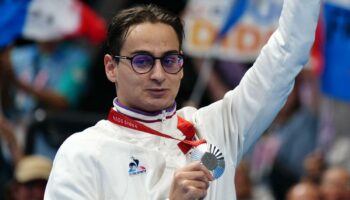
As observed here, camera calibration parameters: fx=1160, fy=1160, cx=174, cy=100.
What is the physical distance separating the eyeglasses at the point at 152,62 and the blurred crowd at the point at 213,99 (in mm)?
2970

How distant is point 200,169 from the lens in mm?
4383

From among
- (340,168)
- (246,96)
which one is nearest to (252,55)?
(340,168)

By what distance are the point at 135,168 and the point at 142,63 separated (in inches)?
17.0

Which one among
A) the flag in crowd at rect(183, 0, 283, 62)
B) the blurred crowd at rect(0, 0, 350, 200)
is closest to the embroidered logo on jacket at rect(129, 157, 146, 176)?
the blurred crowd at rect(0, 0, 350, 200)

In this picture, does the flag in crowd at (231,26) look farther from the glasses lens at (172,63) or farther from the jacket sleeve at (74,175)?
the jacket sleeve at (74,175)

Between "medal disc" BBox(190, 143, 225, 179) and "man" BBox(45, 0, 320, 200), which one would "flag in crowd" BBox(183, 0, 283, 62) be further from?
"medal disc" BBox(190, 143, 225, 179)

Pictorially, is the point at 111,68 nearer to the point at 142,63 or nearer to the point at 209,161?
the point at 142,63

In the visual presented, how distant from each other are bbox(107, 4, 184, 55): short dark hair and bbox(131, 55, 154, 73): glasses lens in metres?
0.13

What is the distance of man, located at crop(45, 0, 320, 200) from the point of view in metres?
4.69

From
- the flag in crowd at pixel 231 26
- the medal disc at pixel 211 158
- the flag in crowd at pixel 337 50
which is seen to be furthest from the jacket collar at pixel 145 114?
the flag in crowd at pixel 231 26

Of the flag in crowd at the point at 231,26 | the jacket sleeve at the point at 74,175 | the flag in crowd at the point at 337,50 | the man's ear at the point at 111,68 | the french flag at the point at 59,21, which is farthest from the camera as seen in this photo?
the flag in crowd at the point at 231,26

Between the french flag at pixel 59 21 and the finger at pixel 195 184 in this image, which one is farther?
the french flag at pixel 59 21

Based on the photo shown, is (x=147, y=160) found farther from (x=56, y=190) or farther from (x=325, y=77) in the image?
(x=325, y=77)

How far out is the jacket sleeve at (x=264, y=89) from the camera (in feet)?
15.5
